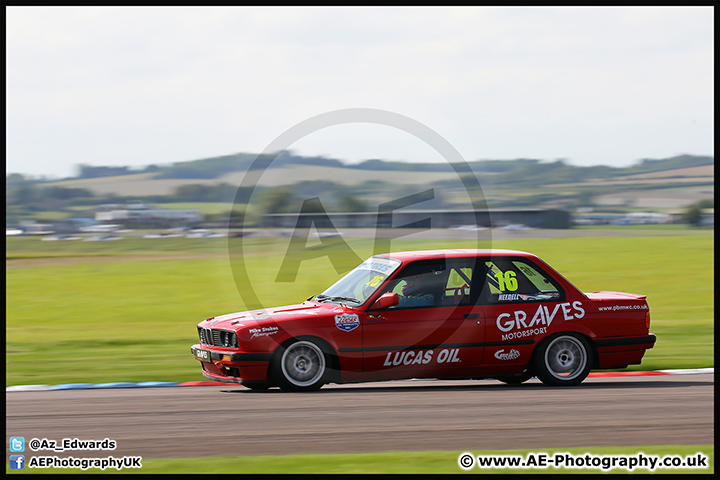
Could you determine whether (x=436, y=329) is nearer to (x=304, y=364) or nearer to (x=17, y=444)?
(x=304, y=364)

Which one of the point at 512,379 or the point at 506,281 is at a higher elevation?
the point at 506,281

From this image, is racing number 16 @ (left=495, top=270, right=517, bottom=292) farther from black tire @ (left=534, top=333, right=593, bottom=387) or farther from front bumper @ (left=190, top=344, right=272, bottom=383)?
front bumper @ (left=190, top=344, right=272, bottom=383)

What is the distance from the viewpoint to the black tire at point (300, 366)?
26.5 ft

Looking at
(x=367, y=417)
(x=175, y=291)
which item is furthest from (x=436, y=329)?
(x=175, y=291)

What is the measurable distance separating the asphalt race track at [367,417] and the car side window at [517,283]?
3.39 ft

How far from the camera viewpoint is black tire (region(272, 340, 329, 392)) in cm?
806

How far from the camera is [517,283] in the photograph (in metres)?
8.72

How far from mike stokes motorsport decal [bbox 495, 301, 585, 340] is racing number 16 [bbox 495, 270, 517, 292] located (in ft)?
0.98

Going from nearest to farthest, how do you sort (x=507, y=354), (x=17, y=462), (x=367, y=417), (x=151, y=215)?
1. (x=17, y=462)
2. (x=367, y=417)
3. (x=507, y=354)
4. (x=151, y=215)

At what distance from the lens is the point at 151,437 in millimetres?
6223

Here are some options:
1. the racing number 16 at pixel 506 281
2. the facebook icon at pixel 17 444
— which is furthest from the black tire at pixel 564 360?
the facebook icon at pixel 17 444

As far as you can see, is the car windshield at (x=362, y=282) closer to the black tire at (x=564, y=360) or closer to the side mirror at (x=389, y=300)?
the side mirror at (x=389, y=300)

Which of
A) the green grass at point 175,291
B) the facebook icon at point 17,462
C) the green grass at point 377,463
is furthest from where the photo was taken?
the green grass at point 175,291

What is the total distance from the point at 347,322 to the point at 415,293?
34.4 inches
